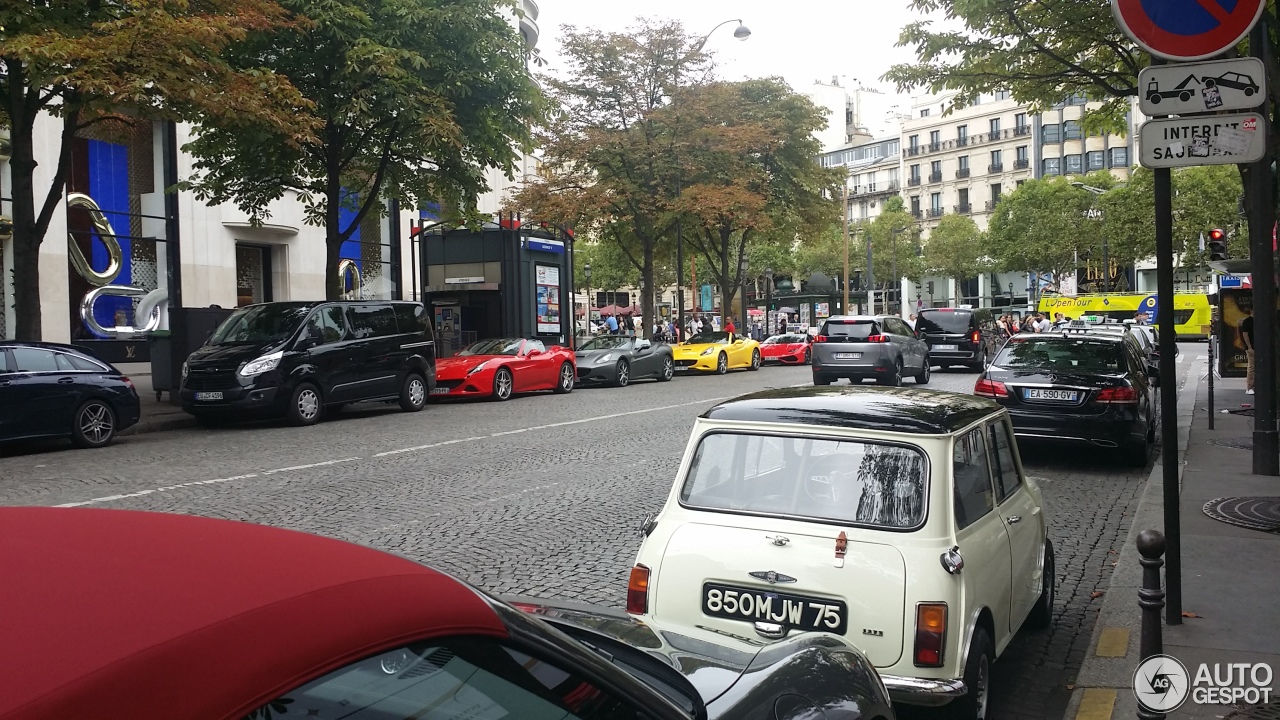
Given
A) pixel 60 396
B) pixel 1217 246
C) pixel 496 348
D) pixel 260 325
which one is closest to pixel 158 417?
pixel 260 325

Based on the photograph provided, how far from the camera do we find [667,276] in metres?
74.4

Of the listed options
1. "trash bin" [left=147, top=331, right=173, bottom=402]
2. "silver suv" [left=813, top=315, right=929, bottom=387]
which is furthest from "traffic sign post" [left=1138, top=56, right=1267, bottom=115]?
"silver suv" [left=813, top=315, right=929, bottom=387]

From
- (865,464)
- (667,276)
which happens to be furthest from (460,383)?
(667,276)

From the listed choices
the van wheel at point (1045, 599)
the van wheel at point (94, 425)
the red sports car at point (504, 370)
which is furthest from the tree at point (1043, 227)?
the van wheel at point (1045, 599)

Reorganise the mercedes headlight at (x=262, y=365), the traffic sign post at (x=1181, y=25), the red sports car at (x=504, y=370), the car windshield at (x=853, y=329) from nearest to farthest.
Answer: the traffic sign post at (x=1181, y=25)
the mercedes headlight at (x=262, y=365)
the red sports car at (x=504, y=370)
the car windshield at (x=853, y=329)

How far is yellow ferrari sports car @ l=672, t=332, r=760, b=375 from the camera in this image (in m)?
30.4

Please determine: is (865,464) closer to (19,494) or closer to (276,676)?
(276,676)

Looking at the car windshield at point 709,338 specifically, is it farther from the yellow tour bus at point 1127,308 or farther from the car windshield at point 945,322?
the yellow tour bus at point 1127,308

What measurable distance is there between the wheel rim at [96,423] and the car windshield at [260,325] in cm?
277

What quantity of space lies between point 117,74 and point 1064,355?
40.1 ft

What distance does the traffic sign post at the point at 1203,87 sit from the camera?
16.1 ft

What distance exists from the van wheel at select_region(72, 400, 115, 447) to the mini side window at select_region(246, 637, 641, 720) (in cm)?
1283

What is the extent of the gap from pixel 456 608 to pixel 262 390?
14330 mm

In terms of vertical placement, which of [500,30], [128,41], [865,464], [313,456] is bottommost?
[313,456]
